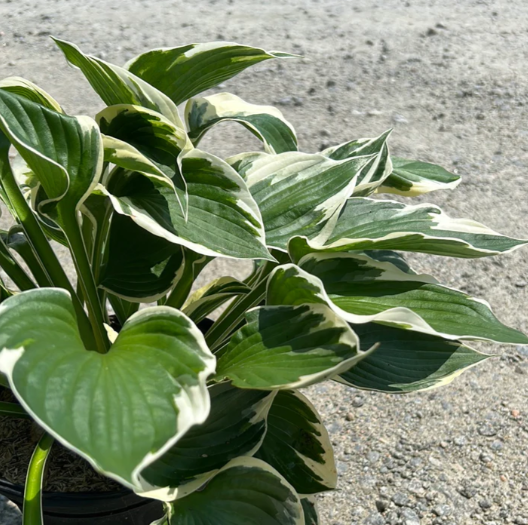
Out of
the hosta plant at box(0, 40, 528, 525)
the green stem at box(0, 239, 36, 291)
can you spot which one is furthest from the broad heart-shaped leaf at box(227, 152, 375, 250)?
the green stem at box(0, 239, 36, 291)

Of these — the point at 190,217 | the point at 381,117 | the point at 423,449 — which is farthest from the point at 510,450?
the point at 381,117

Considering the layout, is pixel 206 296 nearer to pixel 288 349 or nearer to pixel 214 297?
pixel 214 297

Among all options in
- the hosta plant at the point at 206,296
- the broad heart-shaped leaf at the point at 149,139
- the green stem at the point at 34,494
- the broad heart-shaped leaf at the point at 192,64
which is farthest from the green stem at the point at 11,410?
the broad heart-shaped leaf at the point at 192,64

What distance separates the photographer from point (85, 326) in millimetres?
868

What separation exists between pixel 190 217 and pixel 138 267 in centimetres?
17

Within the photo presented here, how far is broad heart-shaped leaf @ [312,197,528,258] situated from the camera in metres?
0.85

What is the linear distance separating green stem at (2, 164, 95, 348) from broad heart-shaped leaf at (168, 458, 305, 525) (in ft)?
0.72

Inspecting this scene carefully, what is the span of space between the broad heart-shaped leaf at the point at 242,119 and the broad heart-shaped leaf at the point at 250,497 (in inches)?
17.9

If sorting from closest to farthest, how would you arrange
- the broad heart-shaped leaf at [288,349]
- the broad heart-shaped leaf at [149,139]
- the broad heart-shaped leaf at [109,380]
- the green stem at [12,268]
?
the broad heart-shaped leaf at [109,380] → the broad heart-shaped leaf at [288,349] → the broad heart-shaped leaf at [149,139] → the green stem at [12,268]

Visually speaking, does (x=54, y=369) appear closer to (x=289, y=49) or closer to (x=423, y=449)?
(x=423, y=449)

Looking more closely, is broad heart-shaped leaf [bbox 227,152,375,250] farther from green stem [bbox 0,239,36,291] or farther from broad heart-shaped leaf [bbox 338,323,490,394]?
green stem [bbox 0,239,36,291]

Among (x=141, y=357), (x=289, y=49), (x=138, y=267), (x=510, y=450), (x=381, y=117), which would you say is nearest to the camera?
(x=141, y=357)

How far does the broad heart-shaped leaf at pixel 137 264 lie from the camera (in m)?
0.98

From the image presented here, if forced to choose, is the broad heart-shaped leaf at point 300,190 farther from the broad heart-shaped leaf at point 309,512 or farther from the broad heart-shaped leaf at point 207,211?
the broad heart-shaped leaf at point 309,512
